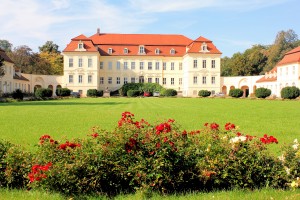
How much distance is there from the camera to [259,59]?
268 feet

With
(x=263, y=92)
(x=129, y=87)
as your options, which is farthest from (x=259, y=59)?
(x=263, y=92)

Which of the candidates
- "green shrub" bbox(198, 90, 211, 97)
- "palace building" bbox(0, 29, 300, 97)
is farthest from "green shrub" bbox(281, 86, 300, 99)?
"green shrub" bbox(198, 90, 211, 97)

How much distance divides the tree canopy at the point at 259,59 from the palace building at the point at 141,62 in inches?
641

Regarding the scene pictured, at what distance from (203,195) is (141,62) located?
61017mm

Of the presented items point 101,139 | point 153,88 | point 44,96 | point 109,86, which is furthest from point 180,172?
point 109,86

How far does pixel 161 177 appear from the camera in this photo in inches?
194

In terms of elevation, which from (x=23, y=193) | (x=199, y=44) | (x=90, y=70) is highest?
(x=199, y=44)

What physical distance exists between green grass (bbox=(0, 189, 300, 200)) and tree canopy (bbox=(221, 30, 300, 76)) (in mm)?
74778

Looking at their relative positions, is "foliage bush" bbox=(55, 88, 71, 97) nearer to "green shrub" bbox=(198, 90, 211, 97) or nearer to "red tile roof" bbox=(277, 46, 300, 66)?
"green shrub" bbox=(198, 90, 211, 97)

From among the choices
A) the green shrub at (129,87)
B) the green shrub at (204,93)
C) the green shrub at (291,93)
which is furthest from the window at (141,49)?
the green shrub at (291,93)

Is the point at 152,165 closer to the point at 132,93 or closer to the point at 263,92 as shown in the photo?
the point at 263,92

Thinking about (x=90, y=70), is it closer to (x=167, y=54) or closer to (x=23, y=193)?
(x=167, y=54)

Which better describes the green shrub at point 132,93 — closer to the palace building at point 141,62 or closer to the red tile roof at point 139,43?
the palace building at point 141,62

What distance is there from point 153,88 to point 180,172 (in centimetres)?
5697
